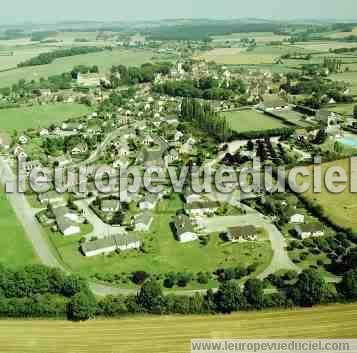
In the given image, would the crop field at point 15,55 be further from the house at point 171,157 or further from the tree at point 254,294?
the tree at point 254,294

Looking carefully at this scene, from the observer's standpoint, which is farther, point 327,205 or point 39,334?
point 327,205

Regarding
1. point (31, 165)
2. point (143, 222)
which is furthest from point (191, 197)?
point (31, 165)

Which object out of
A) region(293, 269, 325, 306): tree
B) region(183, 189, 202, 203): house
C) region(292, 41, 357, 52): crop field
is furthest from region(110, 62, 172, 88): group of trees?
region(293, 269, 325, 306): tree

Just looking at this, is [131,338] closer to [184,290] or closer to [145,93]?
[184,290]

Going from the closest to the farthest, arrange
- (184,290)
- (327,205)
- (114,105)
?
(184,290) → (327,205) → (114,105)

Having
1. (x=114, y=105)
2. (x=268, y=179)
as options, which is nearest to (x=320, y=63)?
(x=114, y=105)

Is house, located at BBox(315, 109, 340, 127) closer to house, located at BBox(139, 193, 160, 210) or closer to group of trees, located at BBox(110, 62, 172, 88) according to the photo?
house, located at BBox(139, 193, 160, 210)

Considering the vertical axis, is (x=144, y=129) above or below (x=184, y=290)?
above
